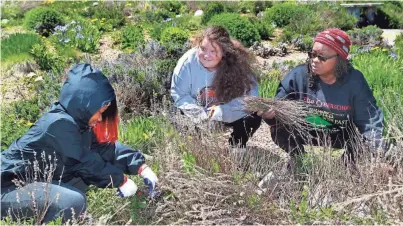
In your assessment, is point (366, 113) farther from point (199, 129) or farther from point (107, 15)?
point (107, 15)

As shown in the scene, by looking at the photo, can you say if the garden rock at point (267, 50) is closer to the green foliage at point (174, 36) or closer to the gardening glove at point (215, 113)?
the green foliage at point (174, 36)

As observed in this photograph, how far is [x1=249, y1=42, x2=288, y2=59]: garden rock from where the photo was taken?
726cm

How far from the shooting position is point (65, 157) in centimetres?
307

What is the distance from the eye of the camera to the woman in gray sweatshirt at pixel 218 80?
4094mm

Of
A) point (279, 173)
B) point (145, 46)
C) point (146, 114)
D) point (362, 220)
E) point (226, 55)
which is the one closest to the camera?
point (362, 220)

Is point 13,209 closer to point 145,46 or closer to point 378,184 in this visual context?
point 378,184

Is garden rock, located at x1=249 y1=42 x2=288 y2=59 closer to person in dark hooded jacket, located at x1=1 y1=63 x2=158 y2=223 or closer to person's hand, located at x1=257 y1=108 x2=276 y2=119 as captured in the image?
person's hand, located at x1=257 y1=108 x2=276 y2=119

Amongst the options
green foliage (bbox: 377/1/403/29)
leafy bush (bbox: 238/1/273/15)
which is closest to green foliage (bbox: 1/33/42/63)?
leafy bush (bbox: 238/1/273/15)

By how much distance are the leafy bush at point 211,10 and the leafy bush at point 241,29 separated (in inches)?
38.3

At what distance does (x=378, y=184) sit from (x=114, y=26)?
21.3 ft

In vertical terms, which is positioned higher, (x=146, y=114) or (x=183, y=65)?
(x=183, y=65)

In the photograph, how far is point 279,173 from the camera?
336 cm

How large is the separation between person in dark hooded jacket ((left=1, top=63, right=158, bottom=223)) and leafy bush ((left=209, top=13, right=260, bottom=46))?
4634mm

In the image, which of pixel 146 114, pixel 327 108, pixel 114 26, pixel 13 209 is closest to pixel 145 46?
pixel 146 114
